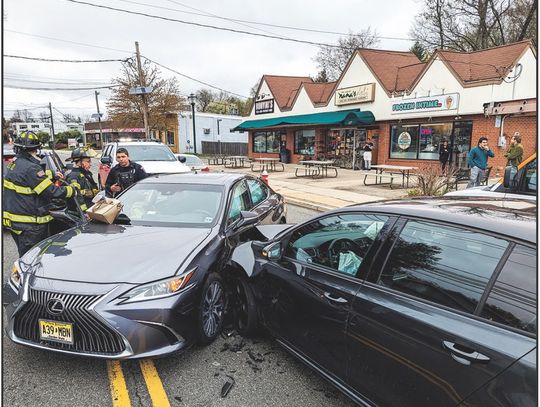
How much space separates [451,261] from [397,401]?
820mm

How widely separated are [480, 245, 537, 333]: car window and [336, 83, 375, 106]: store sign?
67.7 feet

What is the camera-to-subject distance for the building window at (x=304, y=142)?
25500 mm

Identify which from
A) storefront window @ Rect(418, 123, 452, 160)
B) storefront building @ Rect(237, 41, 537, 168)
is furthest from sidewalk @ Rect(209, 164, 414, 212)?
storefront window @ Rect(418, 123, 452, 160)

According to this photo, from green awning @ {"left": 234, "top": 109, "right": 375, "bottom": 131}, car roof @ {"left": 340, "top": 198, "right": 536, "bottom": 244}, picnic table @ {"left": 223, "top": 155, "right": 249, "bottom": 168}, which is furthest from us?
picnic table @ {"left": 223, "top": 155, "right": 249, "bottom": 168}

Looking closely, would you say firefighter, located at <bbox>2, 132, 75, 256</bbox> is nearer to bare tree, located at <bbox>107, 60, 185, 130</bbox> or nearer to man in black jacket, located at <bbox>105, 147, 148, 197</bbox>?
man in black jacket, located at <bbox>105, 147, 148, 197</bbox>

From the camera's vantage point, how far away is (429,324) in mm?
1940

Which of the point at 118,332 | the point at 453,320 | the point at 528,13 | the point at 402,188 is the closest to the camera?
the point at 453,320

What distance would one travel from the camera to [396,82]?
21000 millimetres

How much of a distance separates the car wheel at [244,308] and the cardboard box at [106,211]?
1508 mm

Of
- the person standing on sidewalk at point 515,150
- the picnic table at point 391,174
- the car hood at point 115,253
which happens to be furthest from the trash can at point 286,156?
the car hood at point 115,253

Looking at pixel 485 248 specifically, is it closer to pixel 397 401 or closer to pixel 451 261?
pixel 451 261

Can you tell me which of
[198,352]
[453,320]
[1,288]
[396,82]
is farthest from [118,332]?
[396,82]

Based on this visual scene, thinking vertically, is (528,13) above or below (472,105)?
above

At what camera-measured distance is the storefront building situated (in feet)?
51.0
